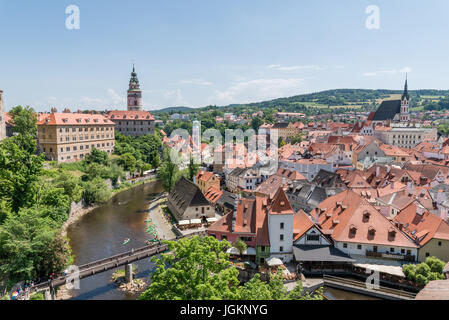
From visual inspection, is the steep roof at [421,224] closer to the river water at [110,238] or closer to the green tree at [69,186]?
the river water at [110,238]

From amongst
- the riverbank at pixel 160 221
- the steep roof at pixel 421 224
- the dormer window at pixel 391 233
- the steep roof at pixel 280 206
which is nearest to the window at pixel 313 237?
the steep roof at pixel 280 206

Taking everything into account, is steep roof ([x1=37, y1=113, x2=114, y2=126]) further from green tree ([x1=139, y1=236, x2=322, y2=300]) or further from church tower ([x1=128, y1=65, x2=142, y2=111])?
green tree ([x1=139, y1=236, x2=322, y2=300])

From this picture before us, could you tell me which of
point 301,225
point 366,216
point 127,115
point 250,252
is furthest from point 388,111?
point 250,252

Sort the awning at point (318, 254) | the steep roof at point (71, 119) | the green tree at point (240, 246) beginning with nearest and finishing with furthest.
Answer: the awning at point (318, 254)
the green tree at point (240, 246)
the steep roof at point (71, 119)

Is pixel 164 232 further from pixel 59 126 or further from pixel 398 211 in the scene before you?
pixel 59 126

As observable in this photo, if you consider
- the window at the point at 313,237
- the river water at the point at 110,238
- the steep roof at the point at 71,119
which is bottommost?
the river water at the point at 110,238

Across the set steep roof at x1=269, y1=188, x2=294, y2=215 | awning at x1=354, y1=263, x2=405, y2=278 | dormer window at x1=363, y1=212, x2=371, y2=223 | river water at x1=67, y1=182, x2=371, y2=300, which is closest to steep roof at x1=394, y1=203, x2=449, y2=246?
awning at x1=354, y1=263, x2=405, y2=278

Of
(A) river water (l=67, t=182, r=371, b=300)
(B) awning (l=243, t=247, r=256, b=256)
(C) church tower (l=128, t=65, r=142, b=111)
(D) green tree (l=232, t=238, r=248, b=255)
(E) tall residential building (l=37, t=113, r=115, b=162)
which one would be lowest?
(A) river water (l=67, t=182, r=371, b=300)
